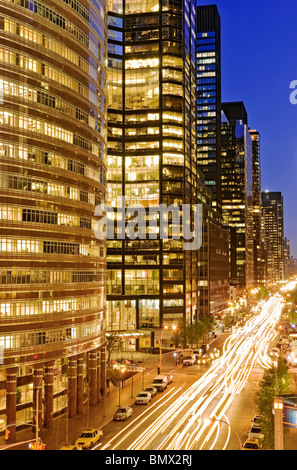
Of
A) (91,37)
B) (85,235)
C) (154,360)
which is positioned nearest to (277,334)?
(154,360)

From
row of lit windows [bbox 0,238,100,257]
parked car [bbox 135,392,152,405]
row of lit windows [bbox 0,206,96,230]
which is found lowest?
parked car [bbox 135,392,152,405]

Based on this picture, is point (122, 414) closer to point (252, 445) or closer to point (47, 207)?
point (252, 445)

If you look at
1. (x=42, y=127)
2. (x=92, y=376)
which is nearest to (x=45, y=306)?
(x=92, y=376)

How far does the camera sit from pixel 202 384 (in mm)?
79312

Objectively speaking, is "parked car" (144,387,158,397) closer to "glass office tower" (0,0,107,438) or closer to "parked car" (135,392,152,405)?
"parked car" (135,392,152,405)

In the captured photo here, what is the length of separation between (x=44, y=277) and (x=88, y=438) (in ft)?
63.6

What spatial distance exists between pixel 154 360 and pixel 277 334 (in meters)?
50.6

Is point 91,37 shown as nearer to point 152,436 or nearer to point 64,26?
point 64,26

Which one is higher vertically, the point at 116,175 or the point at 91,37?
the point at 91,37

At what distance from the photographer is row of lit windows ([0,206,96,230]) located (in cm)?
5756

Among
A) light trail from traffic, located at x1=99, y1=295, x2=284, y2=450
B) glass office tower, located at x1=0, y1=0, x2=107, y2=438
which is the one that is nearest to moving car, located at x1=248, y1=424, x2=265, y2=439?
light trail from traffic, located at x1=99, y1=295, x2=284, y2=450

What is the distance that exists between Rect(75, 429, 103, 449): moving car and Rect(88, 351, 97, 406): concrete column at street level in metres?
17.7

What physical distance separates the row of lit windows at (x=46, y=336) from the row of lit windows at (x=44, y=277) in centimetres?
573

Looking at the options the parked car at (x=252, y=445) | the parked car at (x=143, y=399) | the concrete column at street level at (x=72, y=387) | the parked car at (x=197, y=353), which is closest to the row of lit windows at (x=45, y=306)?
the concrete column at street level at (x=72, y=387)
